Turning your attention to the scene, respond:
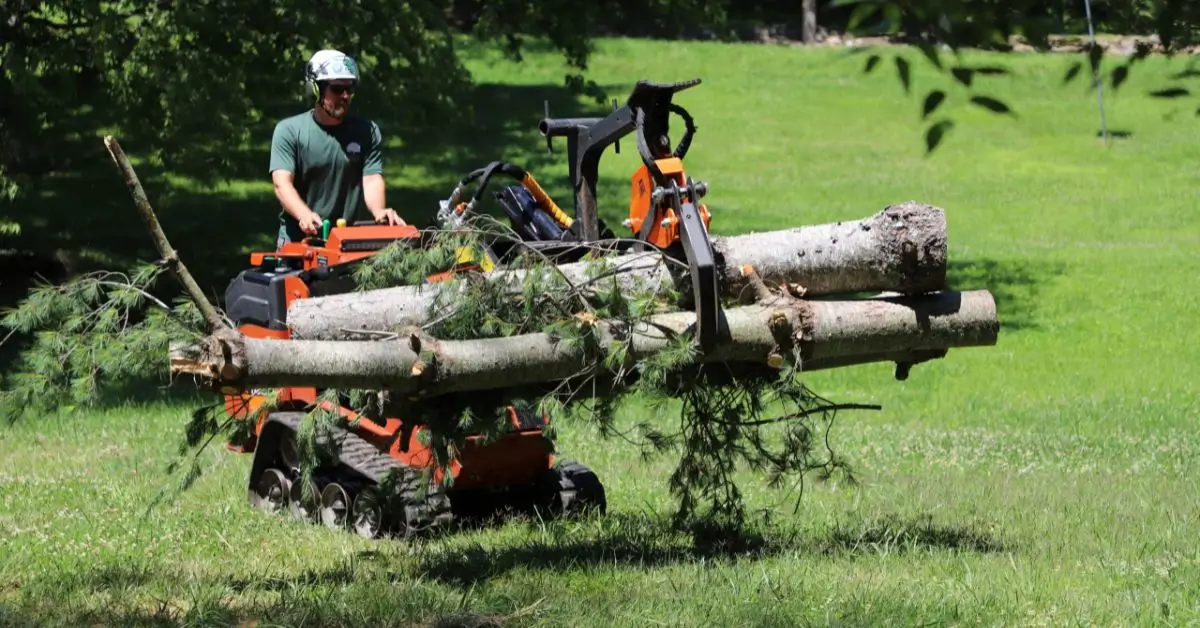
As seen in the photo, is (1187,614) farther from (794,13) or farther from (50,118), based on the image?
(794,13)

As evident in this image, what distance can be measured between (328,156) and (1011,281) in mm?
13595

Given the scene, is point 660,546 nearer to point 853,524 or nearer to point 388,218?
point 853,524

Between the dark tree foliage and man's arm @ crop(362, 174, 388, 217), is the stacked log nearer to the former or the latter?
man's arm @ crop(362, 174, 388, 217)

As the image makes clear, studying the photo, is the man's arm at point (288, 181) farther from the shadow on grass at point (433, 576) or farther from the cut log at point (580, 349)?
the cut log at point (580, 349)

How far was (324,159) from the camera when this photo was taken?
979 cm

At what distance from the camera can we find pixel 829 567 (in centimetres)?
744

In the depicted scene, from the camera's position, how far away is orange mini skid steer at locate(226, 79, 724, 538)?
755cm

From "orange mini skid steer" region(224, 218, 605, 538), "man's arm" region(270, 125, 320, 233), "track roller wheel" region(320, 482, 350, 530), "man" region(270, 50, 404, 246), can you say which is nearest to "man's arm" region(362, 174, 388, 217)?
"man" region(270, 50, 404, 246)

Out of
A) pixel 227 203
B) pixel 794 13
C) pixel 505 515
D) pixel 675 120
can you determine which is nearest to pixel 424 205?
pixel 227 203

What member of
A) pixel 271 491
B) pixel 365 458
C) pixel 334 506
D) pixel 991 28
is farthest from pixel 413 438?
pixel 991 28

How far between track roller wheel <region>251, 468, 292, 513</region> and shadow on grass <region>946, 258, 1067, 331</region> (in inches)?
434

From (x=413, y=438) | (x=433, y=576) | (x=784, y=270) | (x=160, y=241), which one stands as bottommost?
(x=433, y=576)

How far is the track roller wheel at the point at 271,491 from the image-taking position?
30.8 ft

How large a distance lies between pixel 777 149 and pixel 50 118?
19573 millimetres
